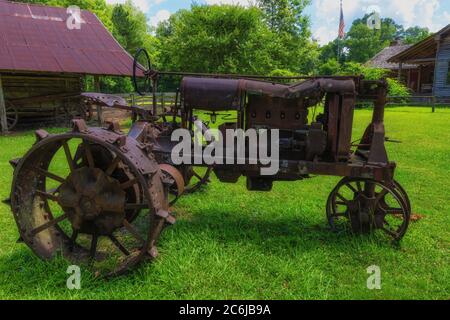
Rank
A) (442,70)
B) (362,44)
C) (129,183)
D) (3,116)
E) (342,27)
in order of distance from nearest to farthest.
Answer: (129,183)
(3,116)
(442,70)
(342,27)
(362,44)

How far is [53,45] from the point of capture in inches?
588

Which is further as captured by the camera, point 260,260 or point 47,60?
point 47,60

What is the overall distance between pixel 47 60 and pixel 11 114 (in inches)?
125

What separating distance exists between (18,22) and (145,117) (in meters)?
14.6

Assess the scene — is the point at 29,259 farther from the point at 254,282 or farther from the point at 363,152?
the point at 363,152

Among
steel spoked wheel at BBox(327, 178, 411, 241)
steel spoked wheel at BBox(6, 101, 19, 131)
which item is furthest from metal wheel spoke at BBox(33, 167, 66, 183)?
steel spoked wheel at BBox(6, 101, 19, 131)

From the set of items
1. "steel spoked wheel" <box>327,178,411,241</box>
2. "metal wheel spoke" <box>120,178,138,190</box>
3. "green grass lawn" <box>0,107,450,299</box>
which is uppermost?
"metal wheel spoke" <box>120,178,138,190</box>

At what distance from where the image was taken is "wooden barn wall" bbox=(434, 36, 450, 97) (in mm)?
25788

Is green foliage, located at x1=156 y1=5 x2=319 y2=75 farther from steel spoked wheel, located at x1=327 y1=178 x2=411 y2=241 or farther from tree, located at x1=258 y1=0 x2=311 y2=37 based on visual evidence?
steel spoked wheel, located at x1=327 y1=178 x2=411 y2=241

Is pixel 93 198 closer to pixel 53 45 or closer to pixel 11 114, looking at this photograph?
pixel 53 45

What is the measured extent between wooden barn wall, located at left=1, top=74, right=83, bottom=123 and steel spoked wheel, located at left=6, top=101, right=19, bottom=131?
24 cm

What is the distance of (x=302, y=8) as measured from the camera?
42.4m

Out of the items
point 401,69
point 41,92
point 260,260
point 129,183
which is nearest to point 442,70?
point 401,69

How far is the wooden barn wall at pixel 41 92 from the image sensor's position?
15289mm
